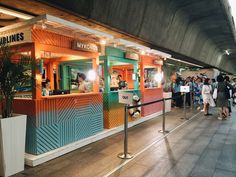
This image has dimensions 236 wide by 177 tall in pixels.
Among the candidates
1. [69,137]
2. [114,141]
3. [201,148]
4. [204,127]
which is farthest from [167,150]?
[204,127]

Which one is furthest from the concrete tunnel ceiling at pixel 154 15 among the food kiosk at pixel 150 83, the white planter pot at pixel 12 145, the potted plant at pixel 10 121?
the white planter pot at pixel 12 145

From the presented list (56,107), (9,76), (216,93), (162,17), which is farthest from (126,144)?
(216,93)

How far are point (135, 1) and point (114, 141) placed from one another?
11.9 ft

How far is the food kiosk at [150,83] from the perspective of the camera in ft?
24.0

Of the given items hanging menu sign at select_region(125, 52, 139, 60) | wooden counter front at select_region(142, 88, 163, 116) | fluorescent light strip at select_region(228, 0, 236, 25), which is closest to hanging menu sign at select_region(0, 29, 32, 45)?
hanging menu sign at select_region(125, 52, 139, 60)

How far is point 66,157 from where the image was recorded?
377 cm

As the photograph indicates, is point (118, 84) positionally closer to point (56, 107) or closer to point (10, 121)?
point (56, 107)

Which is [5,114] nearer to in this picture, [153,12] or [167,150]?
[167,150]

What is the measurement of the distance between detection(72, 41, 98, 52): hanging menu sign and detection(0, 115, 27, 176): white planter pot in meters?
1.90

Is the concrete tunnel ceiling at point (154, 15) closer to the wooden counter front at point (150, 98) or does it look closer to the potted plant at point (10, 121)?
the potted plant at point (10, 121)

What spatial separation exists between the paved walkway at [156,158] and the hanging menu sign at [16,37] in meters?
2.38

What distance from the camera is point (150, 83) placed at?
29.7ft

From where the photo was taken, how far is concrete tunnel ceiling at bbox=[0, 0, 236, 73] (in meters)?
3.67

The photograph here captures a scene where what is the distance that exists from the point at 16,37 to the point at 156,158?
363cm
